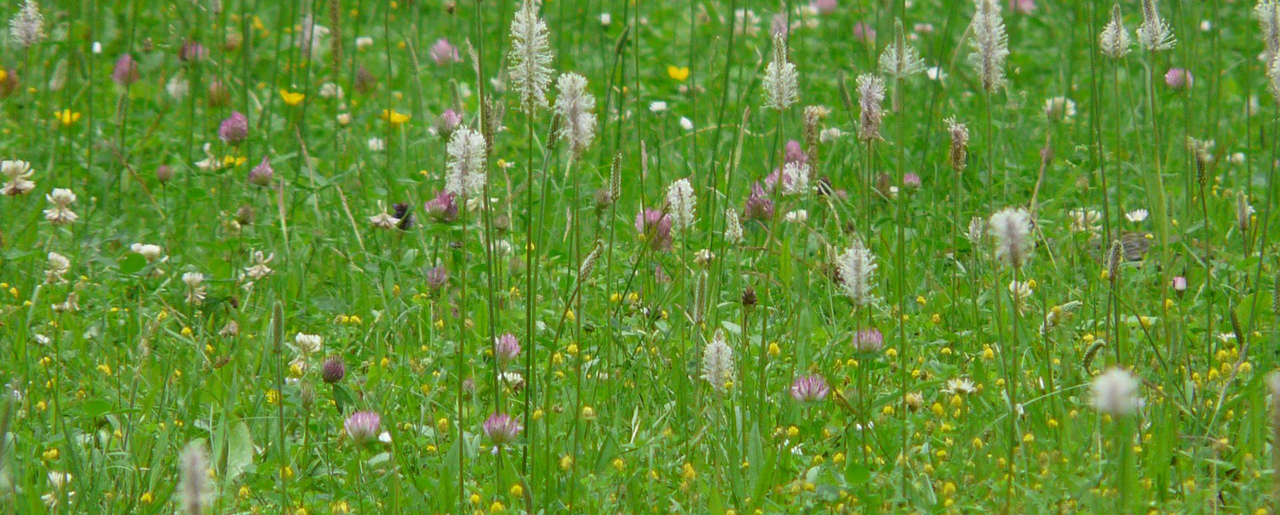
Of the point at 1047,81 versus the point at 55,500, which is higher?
the point at 1047,81

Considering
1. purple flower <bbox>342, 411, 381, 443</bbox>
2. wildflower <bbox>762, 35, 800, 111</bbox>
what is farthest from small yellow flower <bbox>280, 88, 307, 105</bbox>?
wildflower <bbox>762, 35, 800, 111</bbox>

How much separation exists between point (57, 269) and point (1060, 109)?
8.13ft

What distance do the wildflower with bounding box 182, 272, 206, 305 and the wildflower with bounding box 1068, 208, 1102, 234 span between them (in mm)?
1757

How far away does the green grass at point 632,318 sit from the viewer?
184cm

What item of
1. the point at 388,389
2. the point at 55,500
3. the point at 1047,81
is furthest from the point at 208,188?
the point at 1047,81

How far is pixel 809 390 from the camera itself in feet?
6.53

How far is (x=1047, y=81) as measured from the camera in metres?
4.55

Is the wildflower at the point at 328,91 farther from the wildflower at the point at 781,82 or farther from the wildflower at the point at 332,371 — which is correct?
the wildflower at the point at 781,82

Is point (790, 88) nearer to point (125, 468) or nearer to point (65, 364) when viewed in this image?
point (125, 468)

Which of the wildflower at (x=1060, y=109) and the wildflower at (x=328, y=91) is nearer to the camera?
the wildflower at (x=1060, y=109)

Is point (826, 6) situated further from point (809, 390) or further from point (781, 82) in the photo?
point (781, 82)

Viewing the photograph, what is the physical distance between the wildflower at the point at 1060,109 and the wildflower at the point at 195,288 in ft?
6.39

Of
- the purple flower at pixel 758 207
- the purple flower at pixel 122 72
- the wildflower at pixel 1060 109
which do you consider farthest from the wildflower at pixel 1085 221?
the purple flower at pixel 122 72

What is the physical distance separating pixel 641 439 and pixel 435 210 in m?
0.94
